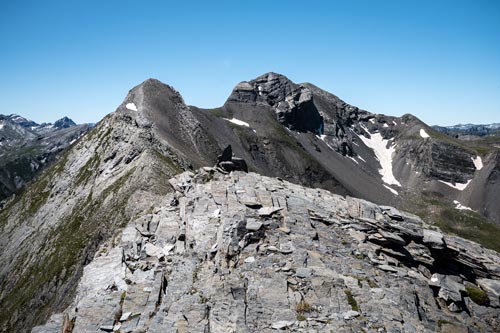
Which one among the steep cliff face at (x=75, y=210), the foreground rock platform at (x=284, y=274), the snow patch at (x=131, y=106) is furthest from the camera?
the snow patch at (x=131, y=106)

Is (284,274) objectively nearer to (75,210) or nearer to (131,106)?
(75,210)

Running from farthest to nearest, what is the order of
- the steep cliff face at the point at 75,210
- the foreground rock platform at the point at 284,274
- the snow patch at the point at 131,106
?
1. the snow patch at the point at 131,106
2. the steep cliff face at the point at 75,210
3. the foreground rock platform at the point at 284,274

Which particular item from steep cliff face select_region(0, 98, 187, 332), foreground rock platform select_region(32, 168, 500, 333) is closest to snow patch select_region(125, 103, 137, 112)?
steep cliff face select_region(0, 98, 187, 332)

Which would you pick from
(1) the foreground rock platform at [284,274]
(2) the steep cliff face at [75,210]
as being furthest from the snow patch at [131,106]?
(1) the foreground rock platform at [284,274]

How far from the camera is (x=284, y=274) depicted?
79.7ft

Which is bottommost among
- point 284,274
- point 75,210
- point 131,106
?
point 284,274

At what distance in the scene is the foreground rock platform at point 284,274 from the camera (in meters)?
21.8

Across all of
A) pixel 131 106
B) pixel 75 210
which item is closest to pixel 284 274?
pixel 75 210

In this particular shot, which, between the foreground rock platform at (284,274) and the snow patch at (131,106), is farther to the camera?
the snow patch at (131,106)

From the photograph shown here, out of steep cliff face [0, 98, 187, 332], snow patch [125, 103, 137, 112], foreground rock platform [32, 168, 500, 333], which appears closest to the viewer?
foreground rock platform [32, 168, 500, 333]

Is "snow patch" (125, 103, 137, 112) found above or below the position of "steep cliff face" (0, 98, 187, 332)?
above

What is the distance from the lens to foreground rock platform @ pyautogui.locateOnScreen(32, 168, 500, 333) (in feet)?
71.5

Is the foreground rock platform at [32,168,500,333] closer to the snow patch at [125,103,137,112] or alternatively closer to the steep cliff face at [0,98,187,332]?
the steep cliff face at [0,98,187,332]

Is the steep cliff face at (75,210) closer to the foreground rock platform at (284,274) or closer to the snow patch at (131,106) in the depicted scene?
the snow patch at (131,106)
